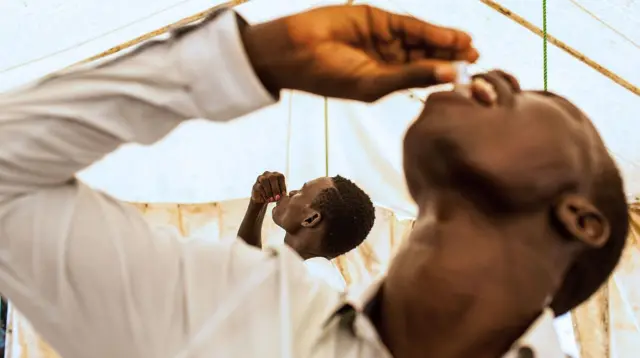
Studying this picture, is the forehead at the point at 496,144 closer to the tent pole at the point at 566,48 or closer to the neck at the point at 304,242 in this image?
the neck at the point at 304,242

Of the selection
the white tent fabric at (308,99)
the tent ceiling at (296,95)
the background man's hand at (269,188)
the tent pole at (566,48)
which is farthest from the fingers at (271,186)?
the tent pole at (566,48)

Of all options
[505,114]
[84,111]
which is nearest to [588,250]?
[505,114]

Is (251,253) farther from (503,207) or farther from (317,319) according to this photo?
(503,207)

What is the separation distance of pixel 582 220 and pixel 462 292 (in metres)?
0.12

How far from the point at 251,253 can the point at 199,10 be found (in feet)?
3.75

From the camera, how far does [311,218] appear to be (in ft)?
4.73

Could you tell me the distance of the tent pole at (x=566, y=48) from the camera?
1.65 m

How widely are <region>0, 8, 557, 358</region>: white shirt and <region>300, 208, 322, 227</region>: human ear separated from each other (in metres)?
0.85

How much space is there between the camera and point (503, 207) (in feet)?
2.00

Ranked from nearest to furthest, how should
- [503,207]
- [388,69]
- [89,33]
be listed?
[388,69] → [503,207] → [89,33]

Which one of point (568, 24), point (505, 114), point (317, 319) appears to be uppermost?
point (505, 114)

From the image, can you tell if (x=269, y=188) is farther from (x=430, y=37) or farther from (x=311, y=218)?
(x=430, y=37)

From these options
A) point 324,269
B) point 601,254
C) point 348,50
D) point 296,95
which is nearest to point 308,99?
point 296,95

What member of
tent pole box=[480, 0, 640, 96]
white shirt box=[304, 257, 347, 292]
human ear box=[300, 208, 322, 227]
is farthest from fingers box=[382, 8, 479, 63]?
tent pole box=[480, 0, 640, 96]
